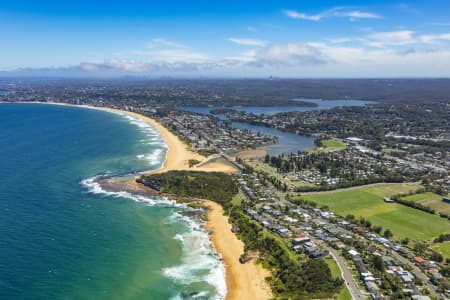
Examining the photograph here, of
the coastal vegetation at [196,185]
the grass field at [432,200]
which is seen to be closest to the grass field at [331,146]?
the grass field at [432,200]

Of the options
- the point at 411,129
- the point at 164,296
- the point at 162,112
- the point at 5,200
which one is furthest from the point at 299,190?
the point at 162,112

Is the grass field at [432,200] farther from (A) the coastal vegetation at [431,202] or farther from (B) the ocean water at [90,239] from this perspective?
(B) the ocean water at [90,239]

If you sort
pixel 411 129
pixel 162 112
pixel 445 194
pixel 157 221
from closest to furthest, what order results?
pixel 157 221 → pixel 445 194 → pixel 411 129 → pixel 162 112

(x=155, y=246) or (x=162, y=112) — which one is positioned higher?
(x=162, y=112)

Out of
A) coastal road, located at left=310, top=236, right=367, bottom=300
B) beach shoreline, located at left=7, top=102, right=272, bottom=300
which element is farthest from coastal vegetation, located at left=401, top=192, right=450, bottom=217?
beach shoreline, located at left=7, top=102, right=272, bottom=300

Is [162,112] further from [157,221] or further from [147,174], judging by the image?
[157,221]

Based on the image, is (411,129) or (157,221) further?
(411,129)

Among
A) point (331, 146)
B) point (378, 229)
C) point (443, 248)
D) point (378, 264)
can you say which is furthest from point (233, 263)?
point (331, 146)
